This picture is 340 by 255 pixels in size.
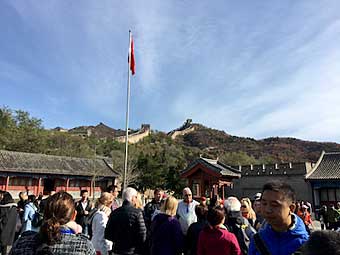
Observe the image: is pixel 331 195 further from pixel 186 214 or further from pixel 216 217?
pixel 216 217

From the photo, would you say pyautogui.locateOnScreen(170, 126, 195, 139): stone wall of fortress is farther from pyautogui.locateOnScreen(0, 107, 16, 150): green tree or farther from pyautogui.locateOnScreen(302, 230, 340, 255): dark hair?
pyautogui.locateOnScreen(302, 230, 340, 255): dark hair

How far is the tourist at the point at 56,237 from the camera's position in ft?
7.38

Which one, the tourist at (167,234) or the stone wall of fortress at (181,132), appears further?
the stone wall of fortress at (181,132)

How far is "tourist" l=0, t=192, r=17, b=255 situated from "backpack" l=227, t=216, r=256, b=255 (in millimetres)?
5040

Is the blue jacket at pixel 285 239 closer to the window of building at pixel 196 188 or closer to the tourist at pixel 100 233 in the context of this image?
the tourist at pixel 100 233

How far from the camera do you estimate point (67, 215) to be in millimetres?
2449

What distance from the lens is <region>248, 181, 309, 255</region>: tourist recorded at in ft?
7.25

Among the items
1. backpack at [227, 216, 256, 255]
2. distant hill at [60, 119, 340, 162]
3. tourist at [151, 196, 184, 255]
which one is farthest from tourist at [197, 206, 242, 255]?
distant hill at [60, 119, 340, 162]

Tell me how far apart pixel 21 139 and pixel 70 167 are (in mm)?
9915

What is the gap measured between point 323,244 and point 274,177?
28.3 m

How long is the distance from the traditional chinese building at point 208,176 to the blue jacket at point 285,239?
1476 centimetres

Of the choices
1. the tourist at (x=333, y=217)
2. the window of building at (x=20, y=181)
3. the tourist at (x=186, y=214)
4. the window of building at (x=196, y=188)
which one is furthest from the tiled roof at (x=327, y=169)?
the window of building at (x=20, y=181)

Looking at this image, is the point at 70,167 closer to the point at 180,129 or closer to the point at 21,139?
the point at 21,139

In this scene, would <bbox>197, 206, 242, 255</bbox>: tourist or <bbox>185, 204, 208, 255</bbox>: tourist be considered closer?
<bbox>197, 206, 242, 255</bbox>: tourist
